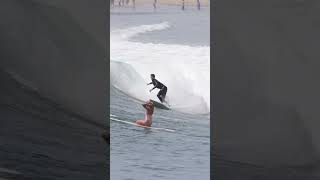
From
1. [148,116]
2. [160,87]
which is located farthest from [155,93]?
[148,116]

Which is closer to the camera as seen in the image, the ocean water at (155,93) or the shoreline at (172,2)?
the shoreline at (172,2)

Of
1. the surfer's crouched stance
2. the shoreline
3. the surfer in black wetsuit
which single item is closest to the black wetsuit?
the surfer in black wetsuit

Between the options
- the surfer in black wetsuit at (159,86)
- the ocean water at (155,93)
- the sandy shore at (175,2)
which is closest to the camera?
the sandy shore at (175,2)

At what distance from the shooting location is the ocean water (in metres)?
6.34

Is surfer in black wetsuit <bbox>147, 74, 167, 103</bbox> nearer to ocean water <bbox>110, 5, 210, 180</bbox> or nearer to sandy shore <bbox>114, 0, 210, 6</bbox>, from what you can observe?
ocean water <bbox>110, 5, 210, 180</bbox>

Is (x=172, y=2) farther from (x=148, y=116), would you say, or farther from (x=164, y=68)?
(x=148, y=116)

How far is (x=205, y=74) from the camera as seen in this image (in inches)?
244

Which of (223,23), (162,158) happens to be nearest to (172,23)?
(223,23)

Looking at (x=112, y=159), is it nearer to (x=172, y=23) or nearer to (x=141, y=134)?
(x=141, y=134)

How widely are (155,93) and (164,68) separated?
296 mm

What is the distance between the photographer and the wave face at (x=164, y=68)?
246 inches

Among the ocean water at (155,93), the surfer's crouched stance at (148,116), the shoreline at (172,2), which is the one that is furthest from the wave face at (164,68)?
the shoreline at (172,2)

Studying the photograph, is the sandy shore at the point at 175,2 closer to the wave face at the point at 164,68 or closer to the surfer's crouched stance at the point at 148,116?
the wave face at the point at 164,68

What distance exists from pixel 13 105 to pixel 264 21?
3.22 meters
